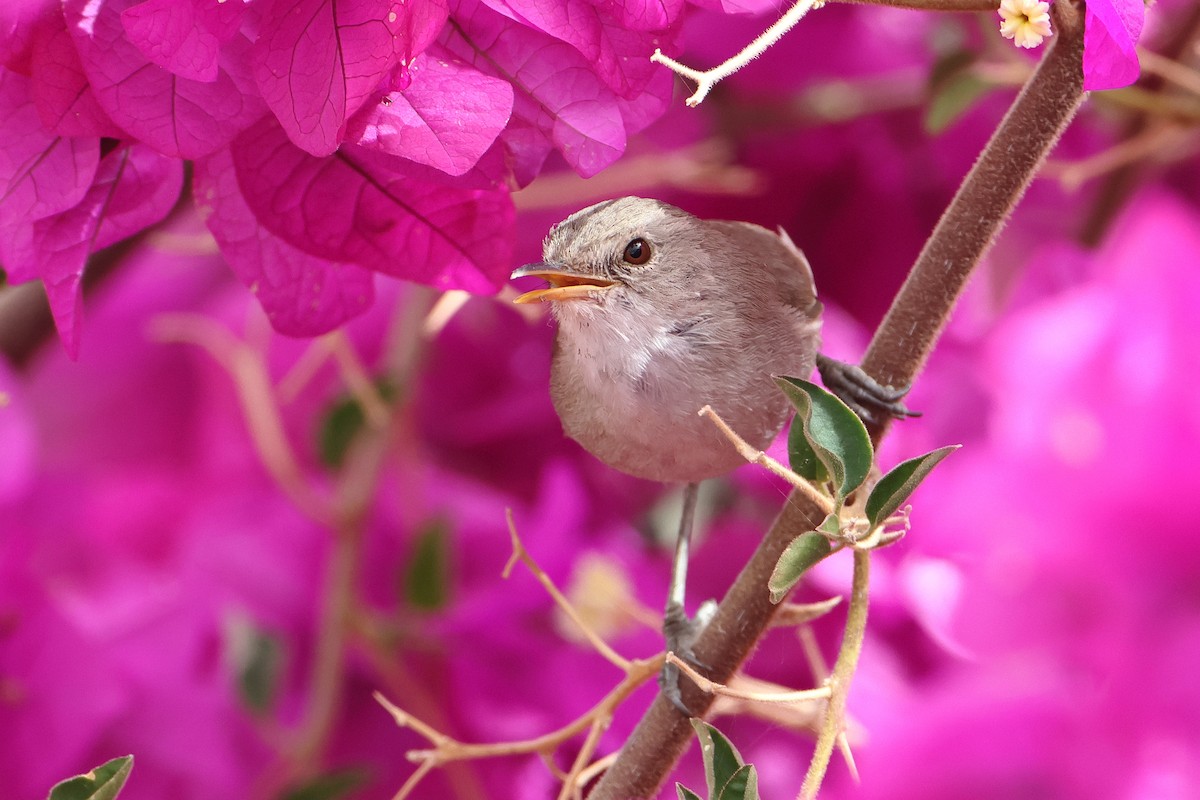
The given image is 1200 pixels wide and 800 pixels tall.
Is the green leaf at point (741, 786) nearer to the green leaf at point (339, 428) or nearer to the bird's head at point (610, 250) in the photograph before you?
the bird's head at point (610, 250)

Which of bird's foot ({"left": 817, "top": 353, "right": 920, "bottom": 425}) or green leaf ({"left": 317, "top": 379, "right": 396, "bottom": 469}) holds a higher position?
bird's foot ({"left": 817, "top": 353, "right": 920, "bottom": 425})

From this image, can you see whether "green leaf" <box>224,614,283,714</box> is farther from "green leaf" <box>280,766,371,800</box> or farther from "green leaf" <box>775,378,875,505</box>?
"green leaf" <box>775,378,875,505</box>

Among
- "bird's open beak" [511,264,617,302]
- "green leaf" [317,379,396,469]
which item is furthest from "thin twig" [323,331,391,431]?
"bird's open beak" [511,264,617,302]

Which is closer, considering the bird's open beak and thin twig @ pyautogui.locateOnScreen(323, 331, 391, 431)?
the bird's open beak

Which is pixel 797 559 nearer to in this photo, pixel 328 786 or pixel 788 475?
pixel 788 475

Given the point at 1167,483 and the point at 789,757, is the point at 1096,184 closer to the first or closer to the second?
the point at 1167,483

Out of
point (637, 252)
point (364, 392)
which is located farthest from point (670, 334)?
point (364, 392)

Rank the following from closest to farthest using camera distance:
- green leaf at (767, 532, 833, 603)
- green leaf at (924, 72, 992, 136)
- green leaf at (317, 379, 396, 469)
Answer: green leaf at (767, 532, 833, 603) < green leaf at (924, 72, 992, 136) < green leaf at (317, 379, 396, 469)

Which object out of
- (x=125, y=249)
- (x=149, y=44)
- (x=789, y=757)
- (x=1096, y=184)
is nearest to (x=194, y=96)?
Answer: (x=149, y=44)

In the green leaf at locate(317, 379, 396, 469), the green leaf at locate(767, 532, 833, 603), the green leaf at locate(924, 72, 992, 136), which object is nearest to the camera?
the green leaf at locate(767, 532, 833, 603)
